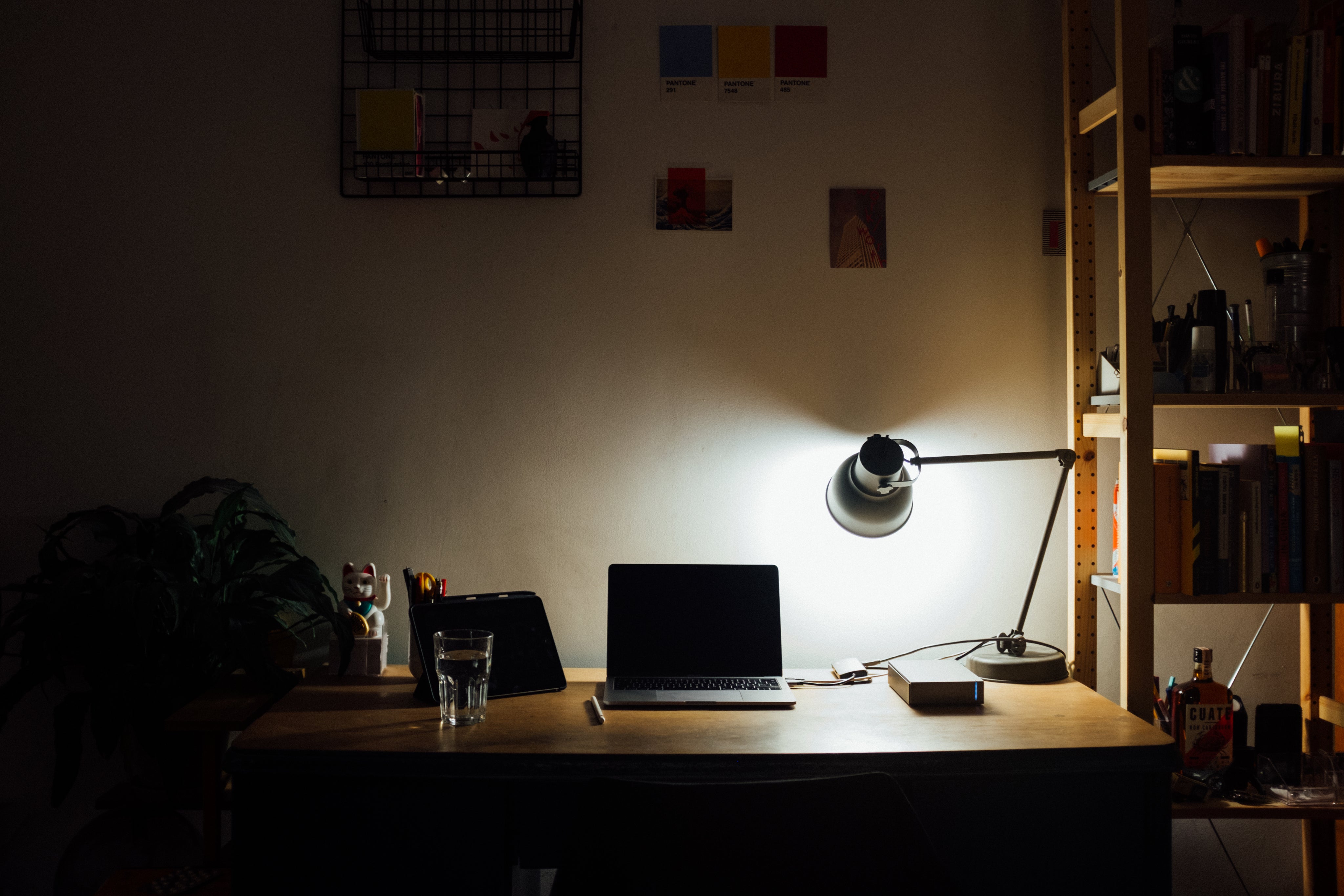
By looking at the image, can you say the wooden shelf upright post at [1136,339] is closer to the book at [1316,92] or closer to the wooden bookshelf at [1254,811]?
the wooden bookshelf at [1254,811]

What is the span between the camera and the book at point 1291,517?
1.60 m

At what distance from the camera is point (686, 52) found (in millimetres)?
1903

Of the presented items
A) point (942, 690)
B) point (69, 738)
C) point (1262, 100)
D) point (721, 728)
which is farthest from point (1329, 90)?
point (69, 738)

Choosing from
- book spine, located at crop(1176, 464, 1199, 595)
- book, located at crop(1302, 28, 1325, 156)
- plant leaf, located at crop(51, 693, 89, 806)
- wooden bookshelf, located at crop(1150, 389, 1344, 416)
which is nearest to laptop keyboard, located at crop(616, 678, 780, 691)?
book spine, located at crop(1176, 464, 1199, 595)

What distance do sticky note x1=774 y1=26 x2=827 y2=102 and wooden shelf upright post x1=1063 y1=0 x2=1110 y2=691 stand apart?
475 mm

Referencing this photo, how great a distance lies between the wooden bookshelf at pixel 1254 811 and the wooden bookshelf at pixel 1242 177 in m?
1.06

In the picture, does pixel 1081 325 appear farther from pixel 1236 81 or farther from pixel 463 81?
pixel 463 81

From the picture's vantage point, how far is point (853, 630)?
6.36ft

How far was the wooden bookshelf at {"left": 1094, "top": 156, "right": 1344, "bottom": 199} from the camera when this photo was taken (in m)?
1.57

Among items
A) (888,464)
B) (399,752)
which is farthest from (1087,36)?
(399,752)

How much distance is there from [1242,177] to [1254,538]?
25.5 inches

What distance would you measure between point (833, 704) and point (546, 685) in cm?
50

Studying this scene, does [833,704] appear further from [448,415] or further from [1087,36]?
[1087,36]

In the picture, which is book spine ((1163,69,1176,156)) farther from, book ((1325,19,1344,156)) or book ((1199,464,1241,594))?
book ((1199,464,1241,594))
